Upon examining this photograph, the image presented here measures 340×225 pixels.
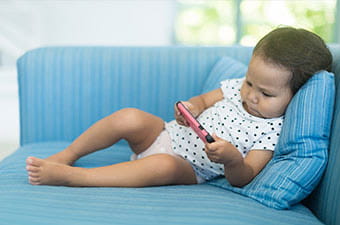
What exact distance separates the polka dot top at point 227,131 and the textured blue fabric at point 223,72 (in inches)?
5.0

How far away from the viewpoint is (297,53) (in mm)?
1189

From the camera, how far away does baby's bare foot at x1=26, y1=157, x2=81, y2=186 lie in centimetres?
127

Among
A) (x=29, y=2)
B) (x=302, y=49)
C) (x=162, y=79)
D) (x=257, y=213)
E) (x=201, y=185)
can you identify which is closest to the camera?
(x=257, y=213)

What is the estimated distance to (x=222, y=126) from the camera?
137 cm

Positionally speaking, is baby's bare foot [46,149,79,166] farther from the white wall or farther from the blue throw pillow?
the white wall

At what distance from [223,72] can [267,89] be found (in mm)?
467

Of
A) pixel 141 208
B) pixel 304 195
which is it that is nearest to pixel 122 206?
pixel 141 208

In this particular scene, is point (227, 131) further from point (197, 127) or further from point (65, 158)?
point (65, 158)

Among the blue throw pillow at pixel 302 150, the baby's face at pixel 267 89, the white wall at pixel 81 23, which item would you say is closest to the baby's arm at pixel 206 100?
the baby's face at pixel 267 89

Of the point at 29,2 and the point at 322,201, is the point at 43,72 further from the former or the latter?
the point at 29,2

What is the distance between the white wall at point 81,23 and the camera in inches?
166

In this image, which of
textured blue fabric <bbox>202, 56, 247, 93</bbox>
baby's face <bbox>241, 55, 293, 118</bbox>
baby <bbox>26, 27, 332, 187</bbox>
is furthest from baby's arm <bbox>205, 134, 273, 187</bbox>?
textured blue fabric <bbox>202, 56, 247, 93</bbox>

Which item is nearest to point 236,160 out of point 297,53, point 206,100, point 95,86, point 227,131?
point 227,131

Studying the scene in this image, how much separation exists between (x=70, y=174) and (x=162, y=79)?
0.69 meters
